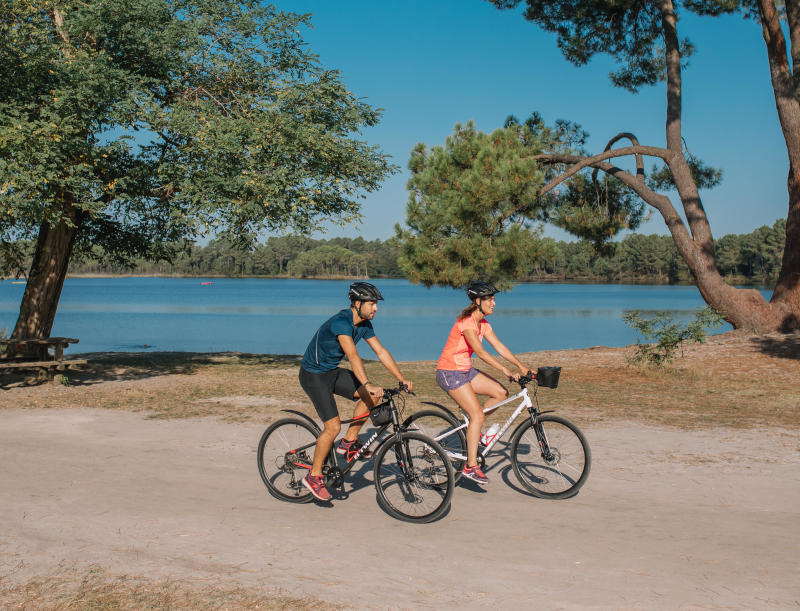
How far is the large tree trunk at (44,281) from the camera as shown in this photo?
48.2 feet

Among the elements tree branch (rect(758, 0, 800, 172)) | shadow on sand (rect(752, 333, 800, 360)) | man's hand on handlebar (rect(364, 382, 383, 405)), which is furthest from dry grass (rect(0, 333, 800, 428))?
tree branch (rect(758, 0, 800, 172))


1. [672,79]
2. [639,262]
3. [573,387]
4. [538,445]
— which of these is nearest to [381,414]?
[538,445]

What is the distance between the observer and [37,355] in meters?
14.3

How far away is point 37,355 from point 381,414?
11.1m

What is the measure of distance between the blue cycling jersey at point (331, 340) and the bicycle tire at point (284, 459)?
0.62m

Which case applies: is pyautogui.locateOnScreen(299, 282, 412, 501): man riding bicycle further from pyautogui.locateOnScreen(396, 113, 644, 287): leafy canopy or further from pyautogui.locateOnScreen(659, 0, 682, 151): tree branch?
pyautogui.locateOnScreen(659, 0, 682, 151): tree branch

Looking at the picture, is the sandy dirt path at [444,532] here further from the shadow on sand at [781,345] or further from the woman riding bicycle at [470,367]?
the shadow on sand at [781,345]

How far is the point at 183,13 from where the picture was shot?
15227 millimetres

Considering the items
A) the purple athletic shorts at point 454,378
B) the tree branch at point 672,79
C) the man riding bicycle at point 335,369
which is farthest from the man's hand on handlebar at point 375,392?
the tree branch at point 672,79

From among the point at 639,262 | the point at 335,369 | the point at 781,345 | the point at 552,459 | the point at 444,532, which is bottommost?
the point at 444,532

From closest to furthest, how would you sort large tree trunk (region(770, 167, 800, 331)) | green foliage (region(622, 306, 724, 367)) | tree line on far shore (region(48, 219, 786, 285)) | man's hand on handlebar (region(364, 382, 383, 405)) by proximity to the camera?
1. man's hand on handlebar (region(364, 382, 383, 405))
2. green foliage (region(622, 306, 724, 367))
3. large tree trunk (region(770, 167, 800, 331))
4. tree line on far shore (region(48, 219, 786, 285))

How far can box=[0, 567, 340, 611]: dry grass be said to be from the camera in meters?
3.92

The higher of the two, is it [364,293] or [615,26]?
[615,26]

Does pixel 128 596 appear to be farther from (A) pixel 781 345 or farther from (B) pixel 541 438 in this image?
(A) pixel 781 345
